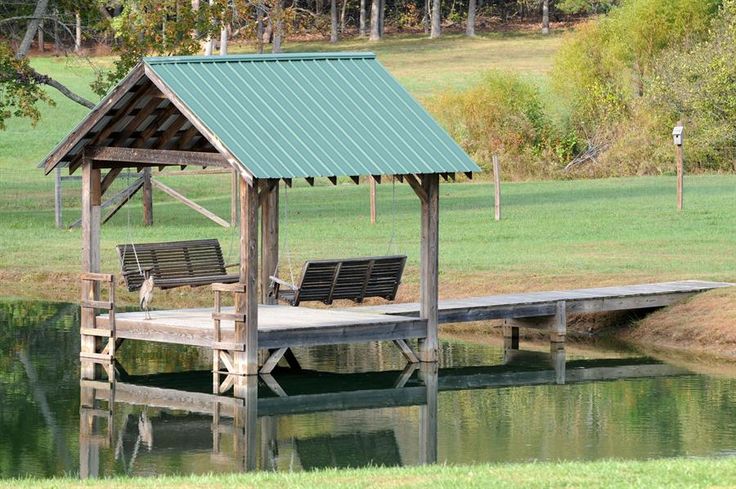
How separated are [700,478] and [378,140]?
27.6 feet

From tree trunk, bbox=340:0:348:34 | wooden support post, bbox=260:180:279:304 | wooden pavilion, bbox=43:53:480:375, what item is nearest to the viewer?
wooden pavilion, bbox=43:53:480:375

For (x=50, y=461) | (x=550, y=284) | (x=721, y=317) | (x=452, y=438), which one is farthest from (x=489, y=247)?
(x=50, y=461)

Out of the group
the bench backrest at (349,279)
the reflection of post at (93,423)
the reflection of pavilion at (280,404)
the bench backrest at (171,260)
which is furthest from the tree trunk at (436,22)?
the reflection of post at (93,423)

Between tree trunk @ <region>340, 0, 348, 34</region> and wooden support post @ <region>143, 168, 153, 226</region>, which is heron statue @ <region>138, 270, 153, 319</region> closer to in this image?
wooden support post @ <region>143, 168, 153, 226</region>

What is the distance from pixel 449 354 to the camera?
21938 mm

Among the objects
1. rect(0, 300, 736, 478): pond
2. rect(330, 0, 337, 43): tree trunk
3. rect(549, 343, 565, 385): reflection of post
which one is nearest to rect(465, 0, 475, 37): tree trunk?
rect(330, 0, 337, 43): tree trunk

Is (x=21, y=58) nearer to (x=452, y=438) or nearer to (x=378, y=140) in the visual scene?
(x=378, y=140)

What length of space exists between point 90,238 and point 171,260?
2238 mm

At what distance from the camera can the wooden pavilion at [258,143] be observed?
18.5 metres

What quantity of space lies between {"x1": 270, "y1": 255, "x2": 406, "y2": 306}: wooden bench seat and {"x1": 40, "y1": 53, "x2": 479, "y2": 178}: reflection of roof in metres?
2.10

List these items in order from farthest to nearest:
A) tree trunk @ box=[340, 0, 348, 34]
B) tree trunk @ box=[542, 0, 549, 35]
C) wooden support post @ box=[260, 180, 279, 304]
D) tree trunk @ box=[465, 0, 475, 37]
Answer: tree trunk @ box=[465, 0, 475, 37], tree trunk @ box=[340, 0, 348, 34], tree trunk @ box=[542, 0, 549, 35], wooden support post @ box=[260, 180, 279, 304]

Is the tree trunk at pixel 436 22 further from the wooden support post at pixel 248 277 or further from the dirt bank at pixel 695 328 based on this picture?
the wooden support post at pixel 248 277

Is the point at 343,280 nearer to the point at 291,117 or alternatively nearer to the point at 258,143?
the point at 291,117

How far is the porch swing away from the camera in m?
21.1
